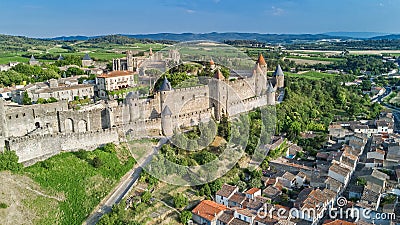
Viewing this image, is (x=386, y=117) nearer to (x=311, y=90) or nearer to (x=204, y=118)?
(x=311, y=90)

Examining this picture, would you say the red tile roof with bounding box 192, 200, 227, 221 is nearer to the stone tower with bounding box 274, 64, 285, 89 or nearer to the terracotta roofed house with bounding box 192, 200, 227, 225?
the terracotta roofed house with bounding box 192, 200, 227, 225

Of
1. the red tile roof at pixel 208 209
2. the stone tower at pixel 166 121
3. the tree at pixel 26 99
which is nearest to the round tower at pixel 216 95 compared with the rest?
the stone tower at pixel 166 121

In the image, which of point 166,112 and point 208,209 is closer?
point 208,209

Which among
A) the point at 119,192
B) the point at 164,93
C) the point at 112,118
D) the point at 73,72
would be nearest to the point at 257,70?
the point at 164,93

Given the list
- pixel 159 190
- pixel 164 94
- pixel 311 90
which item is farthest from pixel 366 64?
pixel 159 190

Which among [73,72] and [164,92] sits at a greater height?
[164,92]

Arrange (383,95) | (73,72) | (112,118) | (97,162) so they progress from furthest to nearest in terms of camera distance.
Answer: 1. (383,95)
2. (73,72)
3. (112,118)
4. (97,162)

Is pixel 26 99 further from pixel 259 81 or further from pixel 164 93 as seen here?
pixel 259 81
